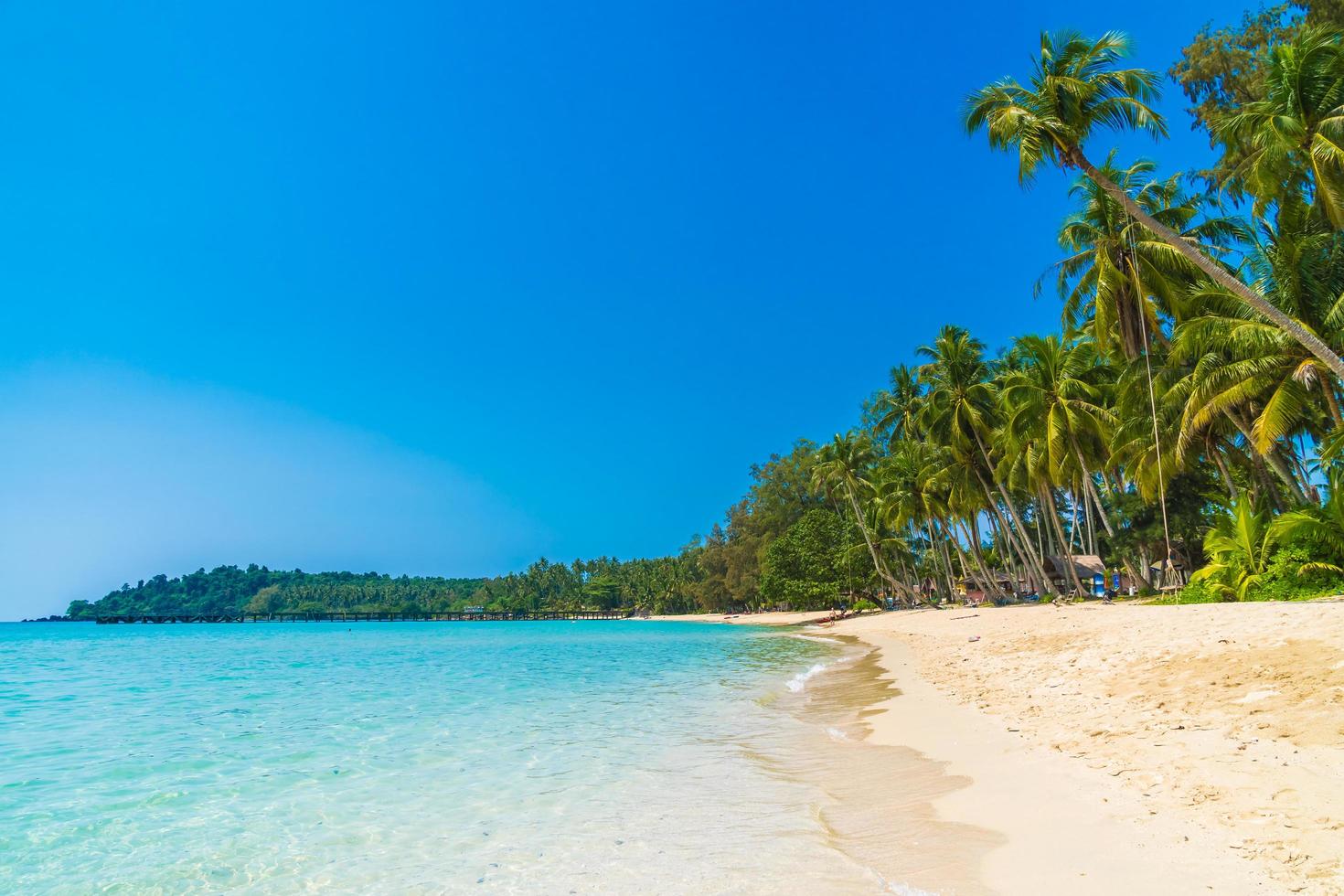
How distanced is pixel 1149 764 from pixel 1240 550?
13729mm

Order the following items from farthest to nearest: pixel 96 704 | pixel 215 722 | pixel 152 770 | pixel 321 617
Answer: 1. pixel 321 617
2. pixel 96 704
3. pixel 215 722
4. pixel 152 770

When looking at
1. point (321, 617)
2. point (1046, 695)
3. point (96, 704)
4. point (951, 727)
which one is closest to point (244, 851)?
point (951, 727)

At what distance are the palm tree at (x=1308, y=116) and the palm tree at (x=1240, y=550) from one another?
629cm

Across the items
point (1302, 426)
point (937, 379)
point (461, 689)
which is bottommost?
point (461, 689)

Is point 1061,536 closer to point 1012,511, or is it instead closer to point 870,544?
point 1012,511

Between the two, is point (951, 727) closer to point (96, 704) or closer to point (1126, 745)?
point (1126, 745)

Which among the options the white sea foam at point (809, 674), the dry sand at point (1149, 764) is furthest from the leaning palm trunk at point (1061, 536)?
the dry sand at point (1149, 764)

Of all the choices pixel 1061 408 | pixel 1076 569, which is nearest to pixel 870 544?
pixel 1076 569

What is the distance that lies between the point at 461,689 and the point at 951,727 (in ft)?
37.6

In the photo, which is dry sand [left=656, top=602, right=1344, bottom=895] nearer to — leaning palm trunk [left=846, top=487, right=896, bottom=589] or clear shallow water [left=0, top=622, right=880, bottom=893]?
clear shallow water [left=0, top=622, right=880, bottom=893]

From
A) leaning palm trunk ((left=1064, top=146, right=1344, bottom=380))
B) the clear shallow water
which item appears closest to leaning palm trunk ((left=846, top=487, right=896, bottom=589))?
the clear shallow water

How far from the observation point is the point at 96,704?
1430cm

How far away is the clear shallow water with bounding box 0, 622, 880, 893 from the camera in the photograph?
4664 millimetres

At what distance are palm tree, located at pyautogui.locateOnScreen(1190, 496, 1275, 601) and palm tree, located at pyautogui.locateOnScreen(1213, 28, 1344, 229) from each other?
6292mm
